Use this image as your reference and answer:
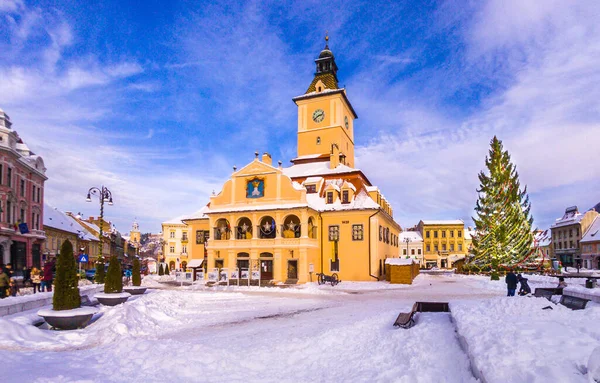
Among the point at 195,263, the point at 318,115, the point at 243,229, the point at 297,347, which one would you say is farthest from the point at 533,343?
the point at 318,115

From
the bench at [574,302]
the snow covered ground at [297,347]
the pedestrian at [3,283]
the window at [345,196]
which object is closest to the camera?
the snow covered ground at [297,347]

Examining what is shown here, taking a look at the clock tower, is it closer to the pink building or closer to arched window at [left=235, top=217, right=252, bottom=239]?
arched window at [left=235, top=217, right=252, bottom=239]

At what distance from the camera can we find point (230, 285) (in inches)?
1383

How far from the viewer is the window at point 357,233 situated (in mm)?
38688

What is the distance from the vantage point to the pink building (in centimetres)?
3916

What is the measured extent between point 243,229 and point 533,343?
34979mm

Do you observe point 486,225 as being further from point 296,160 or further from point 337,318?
point 337,318

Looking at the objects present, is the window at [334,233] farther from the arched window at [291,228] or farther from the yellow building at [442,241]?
the yellow building at [442,241]

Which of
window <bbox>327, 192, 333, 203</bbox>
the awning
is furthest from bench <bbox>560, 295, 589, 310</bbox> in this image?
the awning

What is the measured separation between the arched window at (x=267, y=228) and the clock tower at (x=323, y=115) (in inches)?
469

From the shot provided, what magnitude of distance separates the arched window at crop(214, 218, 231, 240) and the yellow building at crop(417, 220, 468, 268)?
63.2m

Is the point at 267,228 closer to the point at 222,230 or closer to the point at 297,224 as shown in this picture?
the point at 297,224

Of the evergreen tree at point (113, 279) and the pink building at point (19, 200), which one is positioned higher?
the pink building at point (19, 200)

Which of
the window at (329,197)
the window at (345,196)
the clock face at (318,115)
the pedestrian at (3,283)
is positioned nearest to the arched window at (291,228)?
the window at (329,197)
